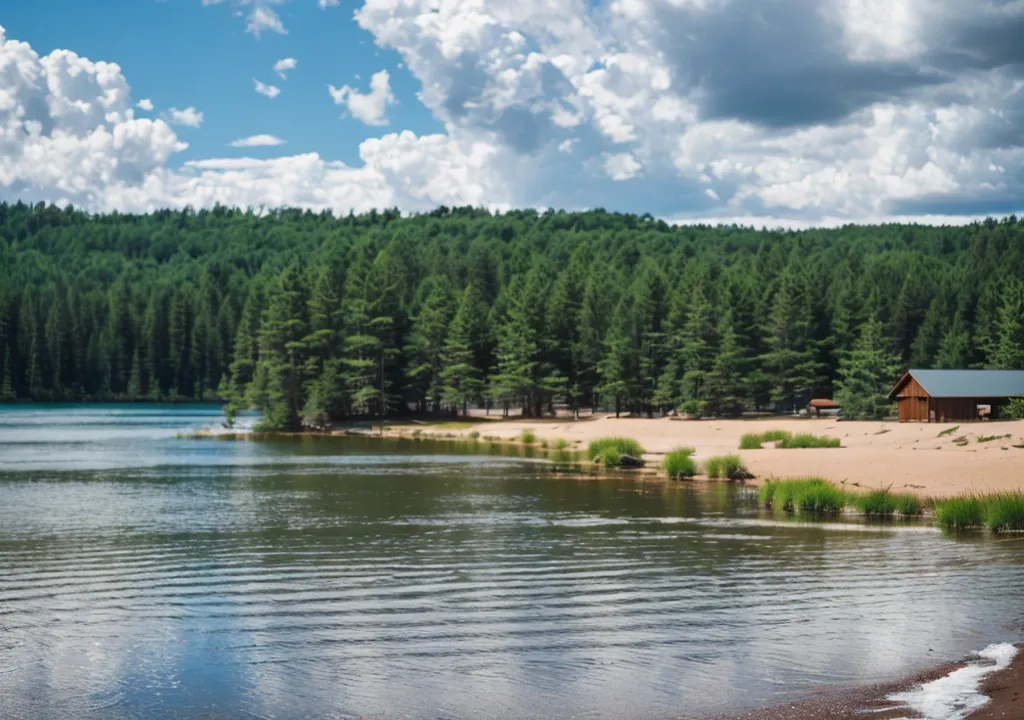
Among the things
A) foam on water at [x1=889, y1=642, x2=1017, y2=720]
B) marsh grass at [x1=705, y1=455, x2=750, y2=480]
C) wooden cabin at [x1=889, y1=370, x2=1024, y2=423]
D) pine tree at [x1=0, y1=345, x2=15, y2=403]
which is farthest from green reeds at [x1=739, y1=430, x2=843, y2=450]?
pine tree at [x1=0, y1=345, x2=15, y2=403]

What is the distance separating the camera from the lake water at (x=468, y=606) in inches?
552

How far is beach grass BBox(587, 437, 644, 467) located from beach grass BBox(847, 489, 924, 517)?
844 inches

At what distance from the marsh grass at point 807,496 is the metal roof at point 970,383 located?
39373 millimetres

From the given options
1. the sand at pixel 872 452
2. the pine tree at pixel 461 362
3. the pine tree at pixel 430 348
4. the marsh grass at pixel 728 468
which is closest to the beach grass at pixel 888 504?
the sand at pixel 872 452

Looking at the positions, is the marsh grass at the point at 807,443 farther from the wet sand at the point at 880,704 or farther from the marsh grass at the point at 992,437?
the wet sand at the point at 880,704

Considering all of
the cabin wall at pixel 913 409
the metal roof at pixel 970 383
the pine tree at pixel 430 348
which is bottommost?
the cabin wall at pixel 913 409

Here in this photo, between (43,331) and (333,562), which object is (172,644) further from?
(43,331)

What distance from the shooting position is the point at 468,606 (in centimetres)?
1928

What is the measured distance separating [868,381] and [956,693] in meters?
72.6

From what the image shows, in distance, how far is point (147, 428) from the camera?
9494 centimetres

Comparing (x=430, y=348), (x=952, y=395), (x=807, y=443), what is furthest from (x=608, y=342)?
(x=807, y=443)

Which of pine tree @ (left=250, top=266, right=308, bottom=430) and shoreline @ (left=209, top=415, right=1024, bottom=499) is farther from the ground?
pine tree @ (left=250, top=266, right=308, bottom=430)

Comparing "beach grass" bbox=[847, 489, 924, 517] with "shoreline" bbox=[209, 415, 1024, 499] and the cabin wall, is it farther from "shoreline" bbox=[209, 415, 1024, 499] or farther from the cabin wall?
the cabin wall

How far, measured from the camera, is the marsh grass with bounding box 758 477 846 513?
32.6 meters
